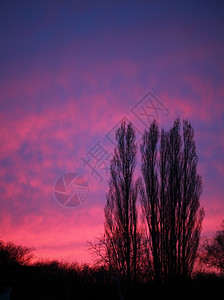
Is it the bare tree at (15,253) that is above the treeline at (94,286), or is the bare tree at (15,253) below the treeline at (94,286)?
above

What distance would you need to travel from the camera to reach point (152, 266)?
17.7m

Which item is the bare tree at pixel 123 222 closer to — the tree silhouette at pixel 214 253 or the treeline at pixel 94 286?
the treeline at pixel 94 286

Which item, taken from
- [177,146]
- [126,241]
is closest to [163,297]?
[126,241]

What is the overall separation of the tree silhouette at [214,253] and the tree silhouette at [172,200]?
14025 mm

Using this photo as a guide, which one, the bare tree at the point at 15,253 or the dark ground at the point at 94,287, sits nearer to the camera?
the dark ground at the point at 94,287

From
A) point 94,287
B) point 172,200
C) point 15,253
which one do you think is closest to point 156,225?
point 172,200

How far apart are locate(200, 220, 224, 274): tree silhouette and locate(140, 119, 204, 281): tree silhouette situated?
14.0 meters

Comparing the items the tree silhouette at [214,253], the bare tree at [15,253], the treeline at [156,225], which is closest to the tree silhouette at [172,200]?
the treeline at [156,225]

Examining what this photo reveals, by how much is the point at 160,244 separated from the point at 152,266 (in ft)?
3.98

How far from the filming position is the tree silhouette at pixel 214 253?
30.1 meters

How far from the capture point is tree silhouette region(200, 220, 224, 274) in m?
30.1

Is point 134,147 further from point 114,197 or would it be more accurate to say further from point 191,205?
point 191,205

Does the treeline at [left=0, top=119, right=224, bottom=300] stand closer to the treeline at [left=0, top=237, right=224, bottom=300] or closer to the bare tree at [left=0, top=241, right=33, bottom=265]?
the treeline at [left=0, top=237, right=224, bottom=300]

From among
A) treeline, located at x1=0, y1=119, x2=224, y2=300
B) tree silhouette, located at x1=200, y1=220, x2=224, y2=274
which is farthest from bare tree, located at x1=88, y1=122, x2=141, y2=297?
tree silhouette, located at x1=200, y1=220, x2=224, y2=274
